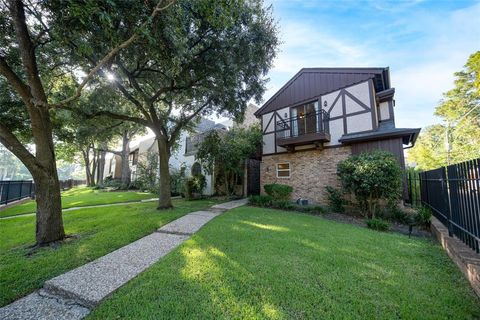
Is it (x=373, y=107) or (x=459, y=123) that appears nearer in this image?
(x=373, y=107)

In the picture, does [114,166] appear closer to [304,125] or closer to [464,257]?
[304,125]

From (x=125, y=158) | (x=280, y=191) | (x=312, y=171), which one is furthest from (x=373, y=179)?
(x=125, y=158)

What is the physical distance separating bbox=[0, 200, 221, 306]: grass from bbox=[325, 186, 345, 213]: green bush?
22.4 feet

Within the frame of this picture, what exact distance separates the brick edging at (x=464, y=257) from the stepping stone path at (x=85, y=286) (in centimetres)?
484

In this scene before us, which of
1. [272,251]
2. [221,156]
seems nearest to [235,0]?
[272,251]

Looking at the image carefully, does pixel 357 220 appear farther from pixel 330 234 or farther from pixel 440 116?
pixel 440 116

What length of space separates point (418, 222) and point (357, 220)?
69.3 inches

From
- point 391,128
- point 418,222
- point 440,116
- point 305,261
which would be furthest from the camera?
point 440,116

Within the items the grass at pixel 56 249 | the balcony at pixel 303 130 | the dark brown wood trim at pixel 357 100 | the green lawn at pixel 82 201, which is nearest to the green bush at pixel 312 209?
the balcony at pixel 303 130

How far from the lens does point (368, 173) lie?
7.17 meters

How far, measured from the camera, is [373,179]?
7.03 m

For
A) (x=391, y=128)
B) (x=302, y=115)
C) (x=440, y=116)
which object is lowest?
(x=391, y=128)

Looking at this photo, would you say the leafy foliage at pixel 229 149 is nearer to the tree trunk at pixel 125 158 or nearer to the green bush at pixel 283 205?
the green bush at pixel 283 205

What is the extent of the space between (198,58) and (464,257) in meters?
8.26
